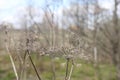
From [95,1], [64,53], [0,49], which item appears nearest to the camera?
[64,53]

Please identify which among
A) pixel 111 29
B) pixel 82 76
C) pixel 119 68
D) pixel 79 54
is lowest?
pixel 82 76

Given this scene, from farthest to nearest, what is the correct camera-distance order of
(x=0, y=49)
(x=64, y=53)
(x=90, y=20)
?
(x=0, y=49) < (x=90, y=20) < (x=64, y=53)

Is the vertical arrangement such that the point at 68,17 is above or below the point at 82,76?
Result: above

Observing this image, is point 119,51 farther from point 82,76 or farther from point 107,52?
point 82,76

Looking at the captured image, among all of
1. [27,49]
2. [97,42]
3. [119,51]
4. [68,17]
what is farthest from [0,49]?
[27,49]

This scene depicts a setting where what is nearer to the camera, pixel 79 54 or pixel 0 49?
pixel 79 54

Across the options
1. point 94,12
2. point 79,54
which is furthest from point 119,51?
point 79,54

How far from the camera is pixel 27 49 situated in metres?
4.41

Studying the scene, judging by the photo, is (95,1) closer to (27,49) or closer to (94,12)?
(94,12)

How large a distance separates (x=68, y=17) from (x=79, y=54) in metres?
21.3

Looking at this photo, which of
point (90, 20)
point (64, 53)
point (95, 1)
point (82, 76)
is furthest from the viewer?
point (82, 76)

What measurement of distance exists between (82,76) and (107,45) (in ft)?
19.2

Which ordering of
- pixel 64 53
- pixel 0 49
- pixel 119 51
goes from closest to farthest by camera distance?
pixel 64 53, pixel 119 51, pixel 0 49

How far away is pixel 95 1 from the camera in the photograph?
699 inches
